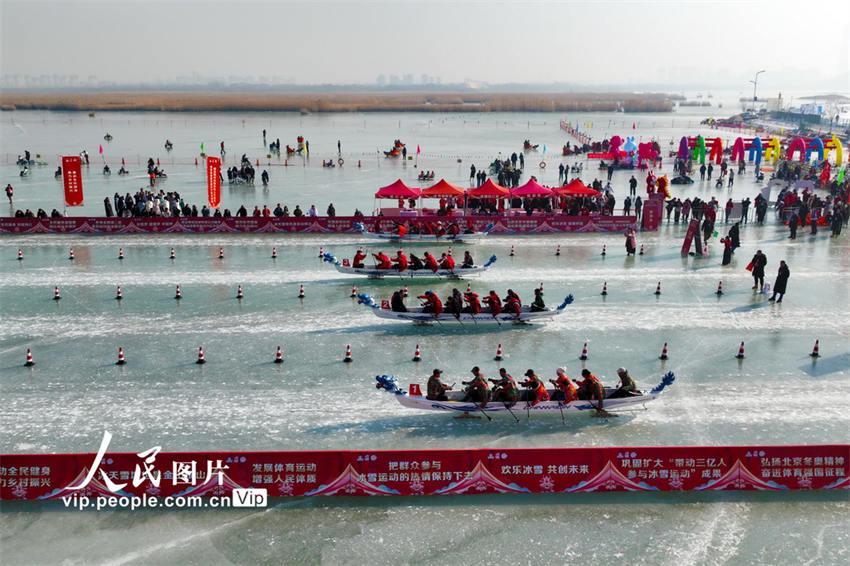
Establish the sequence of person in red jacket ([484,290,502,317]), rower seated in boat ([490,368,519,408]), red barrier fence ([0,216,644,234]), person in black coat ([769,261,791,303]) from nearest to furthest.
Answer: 1. rower seated in boat ([490,368,519,408])
2. person in red jacket ([484,290,502,317])
3. person in black coat ([769,261,791,303])
4. red barrier fence ([0,216,644,234])

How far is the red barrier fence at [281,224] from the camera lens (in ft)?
115

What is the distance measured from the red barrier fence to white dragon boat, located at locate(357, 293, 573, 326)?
12730 millimetres

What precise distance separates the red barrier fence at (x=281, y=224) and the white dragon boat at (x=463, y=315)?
501 inches

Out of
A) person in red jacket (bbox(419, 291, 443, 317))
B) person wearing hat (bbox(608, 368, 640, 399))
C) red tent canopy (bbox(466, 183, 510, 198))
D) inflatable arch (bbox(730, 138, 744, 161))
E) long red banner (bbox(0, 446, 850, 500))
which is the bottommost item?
long red banner (bbox(0, 446, 850, 500))

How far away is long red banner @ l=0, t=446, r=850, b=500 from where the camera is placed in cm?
1284

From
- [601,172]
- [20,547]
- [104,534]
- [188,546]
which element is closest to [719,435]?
[188,546]

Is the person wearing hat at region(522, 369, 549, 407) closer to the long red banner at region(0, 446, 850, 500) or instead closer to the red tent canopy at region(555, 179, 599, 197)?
the long red banner at region(0, 446, 850, 500)

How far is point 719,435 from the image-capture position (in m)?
15.8

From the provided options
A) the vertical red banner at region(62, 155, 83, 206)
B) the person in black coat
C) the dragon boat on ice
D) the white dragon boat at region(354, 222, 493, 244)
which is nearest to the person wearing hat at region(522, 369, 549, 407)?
the dragon boat on ice

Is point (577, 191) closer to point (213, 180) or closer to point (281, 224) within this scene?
point (281, 224)

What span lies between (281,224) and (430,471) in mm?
24605

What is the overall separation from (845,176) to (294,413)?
4494 centimetres

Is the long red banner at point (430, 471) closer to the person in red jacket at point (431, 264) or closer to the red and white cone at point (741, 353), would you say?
the red and white cone at point (741, 353)

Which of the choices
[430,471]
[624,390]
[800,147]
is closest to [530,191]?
[624,390]
